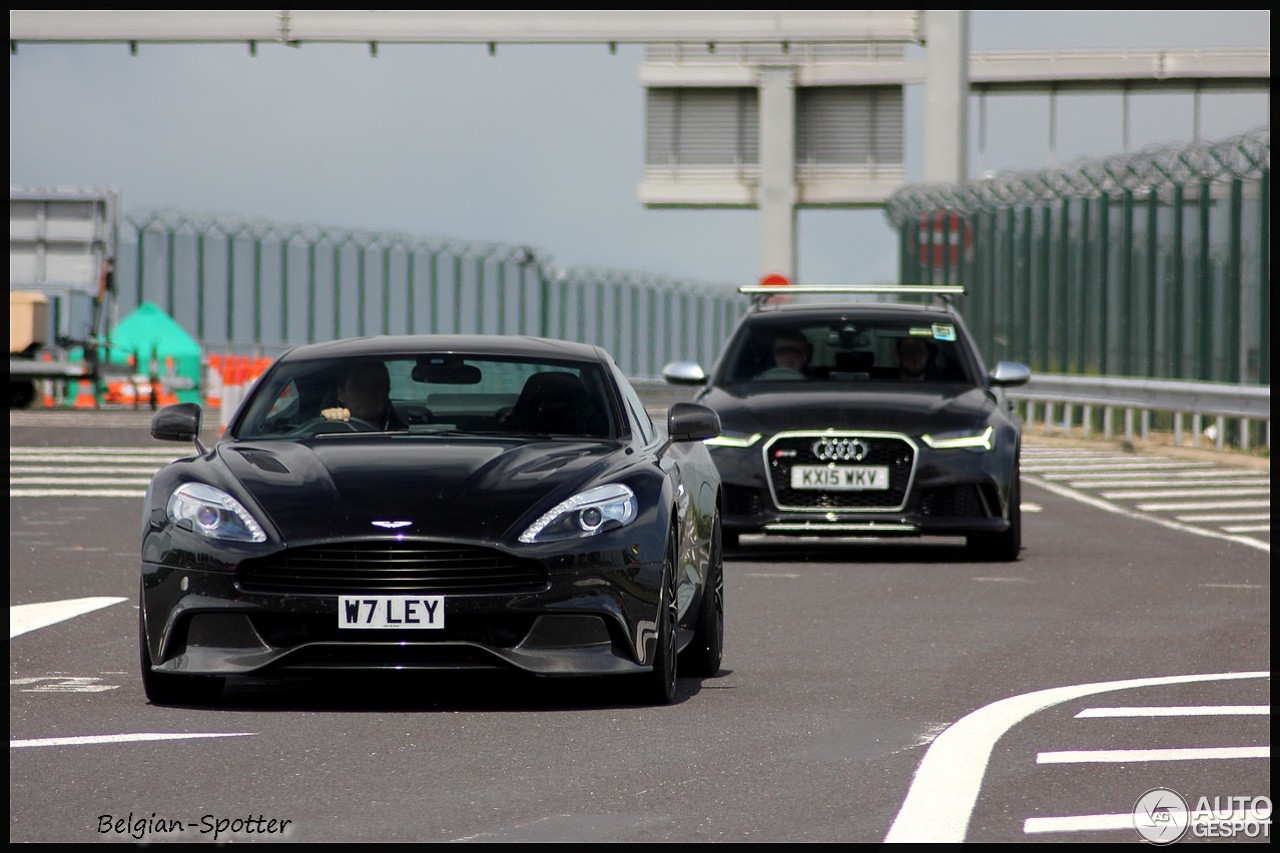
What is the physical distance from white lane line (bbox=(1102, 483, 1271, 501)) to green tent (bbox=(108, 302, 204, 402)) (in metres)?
22.7

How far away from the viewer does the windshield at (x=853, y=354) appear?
50.1 feet

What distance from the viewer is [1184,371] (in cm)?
2778

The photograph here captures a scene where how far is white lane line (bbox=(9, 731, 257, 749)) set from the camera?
280 inches

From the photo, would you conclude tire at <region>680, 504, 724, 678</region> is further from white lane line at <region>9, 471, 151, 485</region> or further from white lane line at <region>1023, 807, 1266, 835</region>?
white lane line at <region>9, 471, 151, 485</region>

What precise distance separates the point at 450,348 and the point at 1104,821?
399cm

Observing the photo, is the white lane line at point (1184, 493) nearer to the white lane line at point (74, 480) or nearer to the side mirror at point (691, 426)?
the white lane line at point (74, 480)

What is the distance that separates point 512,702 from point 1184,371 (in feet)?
68.1

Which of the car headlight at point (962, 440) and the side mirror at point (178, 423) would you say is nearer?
the side mirror at point (178, 423)

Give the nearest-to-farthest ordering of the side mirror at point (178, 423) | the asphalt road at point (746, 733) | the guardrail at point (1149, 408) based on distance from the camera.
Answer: the asphalt road at point (746, 733)
the side mirror at point (178, 423)
the guardrail at point (1149, 408)

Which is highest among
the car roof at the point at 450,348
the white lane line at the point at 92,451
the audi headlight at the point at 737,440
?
the car roof at the point at 450,348

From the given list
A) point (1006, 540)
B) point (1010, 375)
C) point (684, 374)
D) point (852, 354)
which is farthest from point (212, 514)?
point (852, 354)

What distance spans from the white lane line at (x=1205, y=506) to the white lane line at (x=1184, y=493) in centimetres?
70

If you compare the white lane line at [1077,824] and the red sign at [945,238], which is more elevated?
the red sign at [945,238]

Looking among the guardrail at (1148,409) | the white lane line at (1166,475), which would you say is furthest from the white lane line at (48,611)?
the guardrail at (1148,409)
